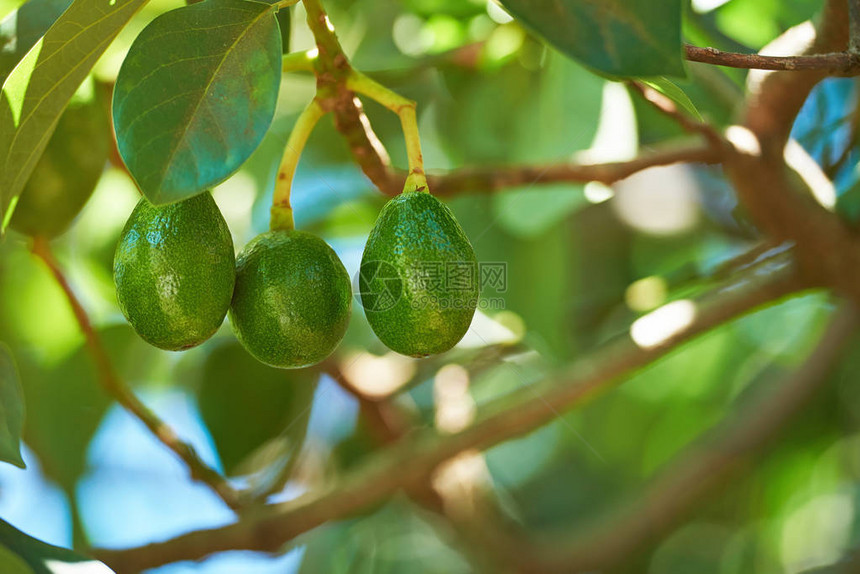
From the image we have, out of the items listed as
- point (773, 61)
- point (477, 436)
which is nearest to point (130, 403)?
point (477, 436)

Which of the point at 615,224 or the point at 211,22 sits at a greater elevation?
the point at 211,22

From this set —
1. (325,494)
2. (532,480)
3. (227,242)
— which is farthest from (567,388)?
(532,480)

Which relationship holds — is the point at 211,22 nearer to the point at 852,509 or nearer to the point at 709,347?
the point at 709,347

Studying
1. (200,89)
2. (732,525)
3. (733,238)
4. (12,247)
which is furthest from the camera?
(732,525)

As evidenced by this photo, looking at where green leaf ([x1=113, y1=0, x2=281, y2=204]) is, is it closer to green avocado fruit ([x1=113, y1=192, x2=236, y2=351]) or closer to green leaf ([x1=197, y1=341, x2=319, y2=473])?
green avocado fruit ([x1=113, y1=192, x2=236, y2=351])

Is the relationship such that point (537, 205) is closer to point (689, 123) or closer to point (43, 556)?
point (689, 123)

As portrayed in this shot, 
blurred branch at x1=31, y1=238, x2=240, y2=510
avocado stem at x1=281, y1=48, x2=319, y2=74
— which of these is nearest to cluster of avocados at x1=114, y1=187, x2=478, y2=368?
avocado stem at x1=281, y1=48, x2=319, y2=74

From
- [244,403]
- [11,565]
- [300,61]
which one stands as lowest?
[244,403]

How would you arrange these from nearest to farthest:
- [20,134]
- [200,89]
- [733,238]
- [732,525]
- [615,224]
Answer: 1. [200,89]
2. [20,134]
3. [733,238]
4. [615,224]
5. [732,525]
